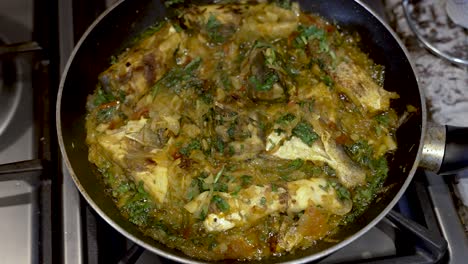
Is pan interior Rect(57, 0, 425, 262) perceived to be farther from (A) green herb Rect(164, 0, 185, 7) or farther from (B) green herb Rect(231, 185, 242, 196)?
(B) green herb Rect(231, 185, 242, 196)

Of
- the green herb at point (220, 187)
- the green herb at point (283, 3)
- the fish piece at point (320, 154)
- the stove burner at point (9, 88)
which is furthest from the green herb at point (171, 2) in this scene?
the green herb at point (220, 187)

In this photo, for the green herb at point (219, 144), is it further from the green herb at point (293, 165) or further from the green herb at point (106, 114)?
the green herb at point (106, 114)

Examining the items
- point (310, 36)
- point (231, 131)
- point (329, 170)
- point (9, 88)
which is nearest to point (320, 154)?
point (329, 170)

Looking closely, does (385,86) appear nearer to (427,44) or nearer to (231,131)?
(427,44)

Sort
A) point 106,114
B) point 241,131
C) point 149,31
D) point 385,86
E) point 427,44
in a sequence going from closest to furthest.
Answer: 1. point 241,131
2. point 106,114
3. point 385,86
4. point 149,31
5. point 427,44

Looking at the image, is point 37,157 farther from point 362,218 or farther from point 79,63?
point 362,218
